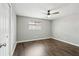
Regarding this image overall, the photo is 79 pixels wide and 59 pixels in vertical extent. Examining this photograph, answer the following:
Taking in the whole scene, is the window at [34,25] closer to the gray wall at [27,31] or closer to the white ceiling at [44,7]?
the gray wall at [27,31]

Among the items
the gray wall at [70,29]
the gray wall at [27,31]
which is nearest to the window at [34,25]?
the gray wall at [27,31]

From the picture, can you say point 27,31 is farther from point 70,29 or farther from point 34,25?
point 70,29

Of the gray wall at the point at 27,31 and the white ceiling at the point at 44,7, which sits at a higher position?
the white ceiling at the point at 44,7

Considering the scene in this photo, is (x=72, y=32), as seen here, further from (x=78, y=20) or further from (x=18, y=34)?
(x=18, y=34)

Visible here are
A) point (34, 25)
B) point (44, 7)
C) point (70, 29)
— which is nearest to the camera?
point (44, 7)

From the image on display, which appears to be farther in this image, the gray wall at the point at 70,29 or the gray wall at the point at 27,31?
the gray wall at the point at 27,31

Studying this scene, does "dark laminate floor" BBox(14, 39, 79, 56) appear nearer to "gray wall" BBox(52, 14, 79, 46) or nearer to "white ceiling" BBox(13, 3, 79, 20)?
"gray wall" BBox(52, 14, 79, 46)

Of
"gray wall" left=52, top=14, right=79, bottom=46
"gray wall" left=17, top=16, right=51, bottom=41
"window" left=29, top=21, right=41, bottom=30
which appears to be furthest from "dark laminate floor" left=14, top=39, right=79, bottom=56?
"window" left=29, top=21, right=41, bottom=30

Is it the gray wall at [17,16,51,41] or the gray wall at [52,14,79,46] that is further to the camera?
the gray wall at [17,16,51,41]

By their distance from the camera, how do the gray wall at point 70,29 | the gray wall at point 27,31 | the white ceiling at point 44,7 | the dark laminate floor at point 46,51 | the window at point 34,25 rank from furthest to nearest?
the window at point 34,25, the gray wall at point 27,31, the gray wall at point 70,29, the dark laminate floor at point 46,51, the white ceiling at point 44,7

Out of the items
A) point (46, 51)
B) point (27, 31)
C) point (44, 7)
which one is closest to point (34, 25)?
point (27, 31)

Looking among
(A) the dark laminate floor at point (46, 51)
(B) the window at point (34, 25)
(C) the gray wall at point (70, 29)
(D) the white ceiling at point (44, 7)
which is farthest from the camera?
(B) the window at point (34, 25)

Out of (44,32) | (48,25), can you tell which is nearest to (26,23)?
(44,32)

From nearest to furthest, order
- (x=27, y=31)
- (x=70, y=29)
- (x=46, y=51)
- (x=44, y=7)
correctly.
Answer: (x=44, y=7), (x=46, y=51), (x=70, y=29), (x=27, y=31)
